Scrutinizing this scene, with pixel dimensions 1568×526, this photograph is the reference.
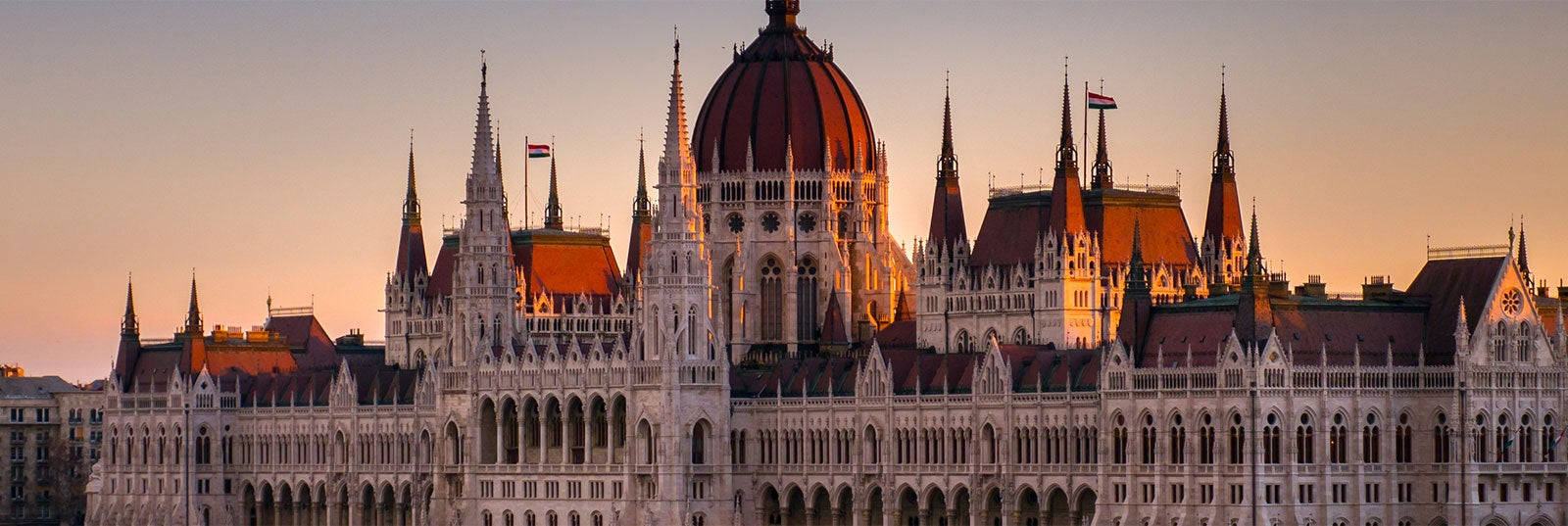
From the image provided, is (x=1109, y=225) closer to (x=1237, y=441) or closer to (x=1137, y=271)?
(x=1137, y=271)

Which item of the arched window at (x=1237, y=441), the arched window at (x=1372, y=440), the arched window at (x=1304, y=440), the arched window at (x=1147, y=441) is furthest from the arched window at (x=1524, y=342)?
the arched window at (x=1147, y=441)

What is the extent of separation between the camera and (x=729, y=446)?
186 meters

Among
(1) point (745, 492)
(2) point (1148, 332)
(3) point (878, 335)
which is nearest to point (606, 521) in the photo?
(1) point (745, 492)

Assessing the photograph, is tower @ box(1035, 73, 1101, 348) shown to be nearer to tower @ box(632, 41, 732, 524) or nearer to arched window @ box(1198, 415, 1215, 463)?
tower @ box(632, 41, 732, 524)

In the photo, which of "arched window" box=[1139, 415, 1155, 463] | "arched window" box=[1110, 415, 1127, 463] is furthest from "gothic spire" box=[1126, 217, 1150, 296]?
"arched window" box=[1139, 415, 1155, 463]

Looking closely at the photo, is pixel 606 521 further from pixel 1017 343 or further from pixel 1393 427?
pixel 1393 427

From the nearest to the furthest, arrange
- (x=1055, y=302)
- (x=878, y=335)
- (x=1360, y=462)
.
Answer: (x=1360, y=462) < (x=1055, y=302) < (x=878, y=335)

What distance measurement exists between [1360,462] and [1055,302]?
28.8 meters

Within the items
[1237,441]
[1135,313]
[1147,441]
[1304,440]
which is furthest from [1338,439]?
[1135,313]

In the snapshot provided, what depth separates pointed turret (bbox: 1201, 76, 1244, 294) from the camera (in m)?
190

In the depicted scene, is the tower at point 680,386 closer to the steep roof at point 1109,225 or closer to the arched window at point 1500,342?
the steep roof at point 1109,225

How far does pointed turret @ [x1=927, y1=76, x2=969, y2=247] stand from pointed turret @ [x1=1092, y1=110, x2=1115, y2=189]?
7.48 m

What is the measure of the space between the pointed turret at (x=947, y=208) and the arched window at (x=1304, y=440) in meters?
36.4

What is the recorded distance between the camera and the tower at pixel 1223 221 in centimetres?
19025
